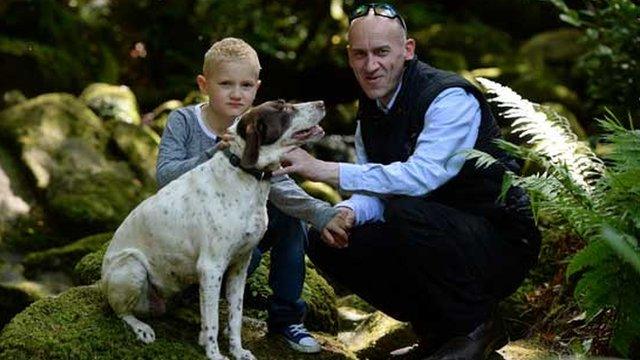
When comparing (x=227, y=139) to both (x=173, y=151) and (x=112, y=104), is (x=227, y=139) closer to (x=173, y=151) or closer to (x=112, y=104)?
(x=173, y=151)

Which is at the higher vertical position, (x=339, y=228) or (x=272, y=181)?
(x=272, y=181)

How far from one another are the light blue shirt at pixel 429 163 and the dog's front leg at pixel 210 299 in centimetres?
91

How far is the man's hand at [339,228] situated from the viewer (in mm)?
4859

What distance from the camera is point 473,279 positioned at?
15.9 ft

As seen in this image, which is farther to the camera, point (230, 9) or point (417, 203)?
point (230, 9)

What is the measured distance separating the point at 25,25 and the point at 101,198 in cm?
431

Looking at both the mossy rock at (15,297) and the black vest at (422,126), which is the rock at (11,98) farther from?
the black vest at (422,126)

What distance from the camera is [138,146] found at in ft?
31.4

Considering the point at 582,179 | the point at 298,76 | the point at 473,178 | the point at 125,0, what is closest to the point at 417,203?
the point at 473,178

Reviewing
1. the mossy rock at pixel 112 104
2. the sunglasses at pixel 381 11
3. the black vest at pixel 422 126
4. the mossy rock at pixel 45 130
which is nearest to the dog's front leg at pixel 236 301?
the black vest at pixel 422 126

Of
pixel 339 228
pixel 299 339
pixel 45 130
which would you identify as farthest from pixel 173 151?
pixel 45 130

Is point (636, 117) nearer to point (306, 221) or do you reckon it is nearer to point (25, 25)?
point (306, 221)

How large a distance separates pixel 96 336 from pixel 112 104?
6.24 meters

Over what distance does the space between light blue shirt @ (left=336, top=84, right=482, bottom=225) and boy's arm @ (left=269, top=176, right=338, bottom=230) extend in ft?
0.53
